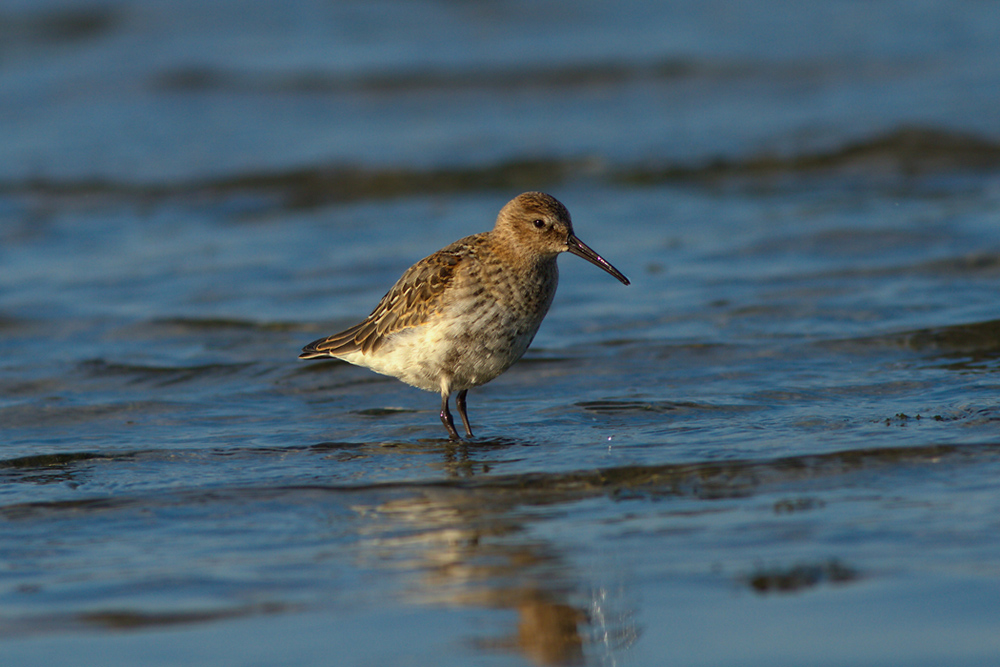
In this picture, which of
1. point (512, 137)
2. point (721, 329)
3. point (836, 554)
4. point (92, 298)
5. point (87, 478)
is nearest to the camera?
point (836, 554)

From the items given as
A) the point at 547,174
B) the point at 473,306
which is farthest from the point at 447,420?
the point at 547,174

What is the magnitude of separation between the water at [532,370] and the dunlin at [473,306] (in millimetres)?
392

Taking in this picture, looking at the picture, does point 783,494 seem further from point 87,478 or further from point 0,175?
point 0,175

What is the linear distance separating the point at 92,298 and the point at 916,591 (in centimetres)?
771

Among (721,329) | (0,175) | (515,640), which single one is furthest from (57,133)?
(515,640)

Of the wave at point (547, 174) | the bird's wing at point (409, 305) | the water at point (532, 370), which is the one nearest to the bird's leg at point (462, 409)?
the water at point (532, 370)

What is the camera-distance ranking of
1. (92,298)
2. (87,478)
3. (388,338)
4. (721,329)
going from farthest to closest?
1. (92,298)
2. (721,329)
3. (388,338)
4. (87,478)

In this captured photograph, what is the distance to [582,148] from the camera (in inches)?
616

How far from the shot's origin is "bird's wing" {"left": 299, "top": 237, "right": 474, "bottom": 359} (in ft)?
21.8

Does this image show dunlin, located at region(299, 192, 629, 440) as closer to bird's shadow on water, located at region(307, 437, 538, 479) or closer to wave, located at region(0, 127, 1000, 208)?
bird's shadow on water, located at region(307, 437, 538, 479)

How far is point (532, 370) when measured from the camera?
7973 mm

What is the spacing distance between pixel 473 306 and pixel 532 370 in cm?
155

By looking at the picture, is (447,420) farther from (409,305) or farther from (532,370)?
(532,370)

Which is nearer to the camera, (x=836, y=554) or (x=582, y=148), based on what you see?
(x=836, y=554)
